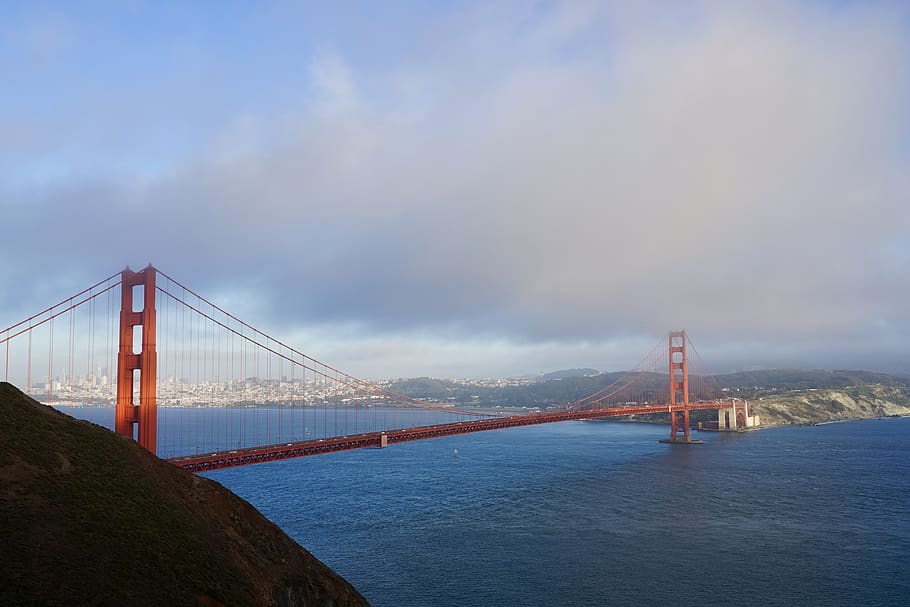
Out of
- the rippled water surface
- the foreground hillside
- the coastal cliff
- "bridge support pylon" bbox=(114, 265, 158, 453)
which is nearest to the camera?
the foreground hillside

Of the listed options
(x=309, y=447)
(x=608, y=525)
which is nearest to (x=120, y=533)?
(x=309, y=447)

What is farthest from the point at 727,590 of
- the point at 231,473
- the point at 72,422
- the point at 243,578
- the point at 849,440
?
the point at 849,440

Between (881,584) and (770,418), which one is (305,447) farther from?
(770,418)

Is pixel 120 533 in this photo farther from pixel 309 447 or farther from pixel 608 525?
pixel 608 525

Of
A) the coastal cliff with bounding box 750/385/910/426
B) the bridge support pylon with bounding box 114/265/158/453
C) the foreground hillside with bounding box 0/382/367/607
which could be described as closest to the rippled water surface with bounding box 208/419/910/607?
the foreground hillside with bounding box 0/382/367/607

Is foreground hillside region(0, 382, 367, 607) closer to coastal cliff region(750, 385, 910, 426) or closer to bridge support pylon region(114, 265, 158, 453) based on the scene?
bridge support pylon region(114, 265, 158, 453)

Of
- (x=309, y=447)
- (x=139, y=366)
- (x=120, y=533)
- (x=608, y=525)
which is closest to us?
(x=120, y=533)
